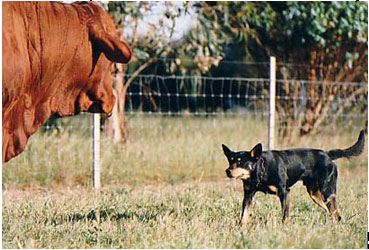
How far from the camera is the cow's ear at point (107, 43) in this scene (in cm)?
531

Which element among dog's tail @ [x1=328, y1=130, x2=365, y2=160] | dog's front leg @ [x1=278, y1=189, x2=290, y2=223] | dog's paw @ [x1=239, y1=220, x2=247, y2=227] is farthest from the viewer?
dog's tail @ [x1=328, y1=130, x2=365, y2=160]

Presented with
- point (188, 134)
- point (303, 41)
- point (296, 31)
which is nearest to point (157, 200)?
point (188, 134)

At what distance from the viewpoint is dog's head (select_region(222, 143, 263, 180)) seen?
6.22 meters

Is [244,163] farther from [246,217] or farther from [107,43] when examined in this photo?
[107,43]

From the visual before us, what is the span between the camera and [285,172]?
6.57 m

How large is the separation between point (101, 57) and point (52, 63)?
51 centimetres

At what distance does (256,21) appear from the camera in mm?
12242

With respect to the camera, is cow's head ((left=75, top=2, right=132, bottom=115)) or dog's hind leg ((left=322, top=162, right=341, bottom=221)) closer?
cow's head ((left=75, top=2, right=132, bottom=115))

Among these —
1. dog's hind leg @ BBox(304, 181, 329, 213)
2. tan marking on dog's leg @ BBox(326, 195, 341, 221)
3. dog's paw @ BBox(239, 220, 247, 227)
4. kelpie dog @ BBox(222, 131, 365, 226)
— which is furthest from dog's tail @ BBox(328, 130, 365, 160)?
dog's paw @ BBox(239, 220, 247, 227)

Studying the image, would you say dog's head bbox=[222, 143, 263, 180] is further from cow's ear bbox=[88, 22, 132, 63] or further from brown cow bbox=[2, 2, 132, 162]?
cow's ear bbox=[88, 22, 132, 63]

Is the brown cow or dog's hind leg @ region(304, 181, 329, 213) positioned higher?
the brown cow

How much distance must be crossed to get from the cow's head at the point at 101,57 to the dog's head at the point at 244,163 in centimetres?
126

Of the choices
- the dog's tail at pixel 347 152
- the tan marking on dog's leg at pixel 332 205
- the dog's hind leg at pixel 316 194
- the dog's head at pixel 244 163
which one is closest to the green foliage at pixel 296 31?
the dog's tail at pixel 347 152

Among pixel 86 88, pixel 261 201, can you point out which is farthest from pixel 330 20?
pixel 86 88
